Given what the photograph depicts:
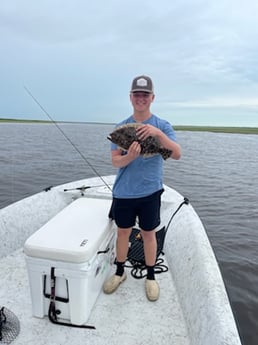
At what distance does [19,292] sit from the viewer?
121 inches

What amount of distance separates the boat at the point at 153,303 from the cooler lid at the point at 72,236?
0.13 metres

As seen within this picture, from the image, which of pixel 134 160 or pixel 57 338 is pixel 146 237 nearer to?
pixel 134 160

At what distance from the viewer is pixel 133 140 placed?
254cm

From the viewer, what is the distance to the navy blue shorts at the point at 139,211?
2828 millimetres

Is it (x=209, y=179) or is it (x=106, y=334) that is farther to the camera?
(x=209, y=179)

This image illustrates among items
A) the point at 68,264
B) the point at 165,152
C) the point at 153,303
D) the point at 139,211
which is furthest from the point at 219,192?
the point at 68,264

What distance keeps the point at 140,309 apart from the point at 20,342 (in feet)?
3.54

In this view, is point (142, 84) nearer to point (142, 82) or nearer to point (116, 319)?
point (142, 82)

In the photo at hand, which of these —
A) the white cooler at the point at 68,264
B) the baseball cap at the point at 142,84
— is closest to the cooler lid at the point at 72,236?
the white cooler at the point at 68,264

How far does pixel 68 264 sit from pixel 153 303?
110 cm

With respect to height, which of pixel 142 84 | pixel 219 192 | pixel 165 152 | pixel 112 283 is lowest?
pixel 219 192

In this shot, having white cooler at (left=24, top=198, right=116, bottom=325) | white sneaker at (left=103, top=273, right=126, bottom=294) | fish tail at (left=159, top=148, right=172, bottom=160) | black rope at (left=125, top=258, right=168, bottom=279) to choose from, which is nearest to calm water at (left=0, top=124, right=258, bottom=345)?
black rope at (left=125, top=258, right=168, bottom=279)

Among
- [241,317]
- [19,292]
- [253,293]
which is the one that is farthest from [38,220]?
[253,293]

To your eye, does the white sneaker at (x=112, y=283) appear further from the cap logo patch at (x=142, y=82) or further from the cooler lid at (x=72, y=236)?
the cap logo patch at (x=142, y=82)
